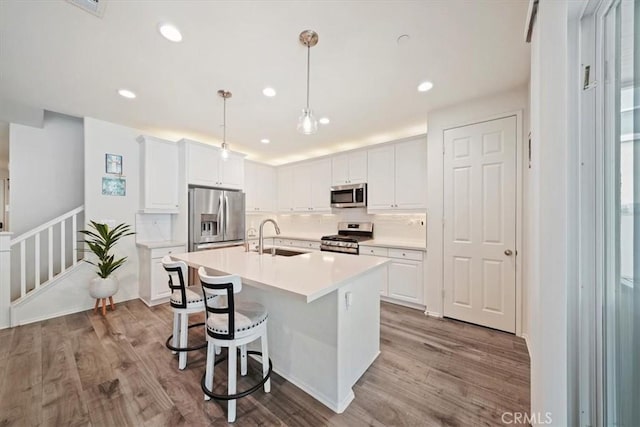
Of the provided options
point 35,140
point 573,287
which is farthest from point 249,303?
point 35,140

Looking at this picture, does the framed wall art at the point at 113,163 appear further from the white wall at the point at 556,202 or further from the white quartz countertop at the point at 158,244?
the white wall at the point at 556,202

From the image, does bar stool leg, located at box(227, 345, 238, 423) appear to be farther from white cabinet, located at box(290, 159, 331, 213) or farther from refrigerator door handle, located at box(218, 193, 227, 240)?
white cabinet, located at box(290, 159, 331, 213)

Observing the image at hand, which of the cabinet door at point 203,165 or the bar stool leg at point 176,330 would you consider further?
the cabinet door at point 203,165

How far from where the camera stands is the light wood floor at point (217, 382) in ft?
4.93

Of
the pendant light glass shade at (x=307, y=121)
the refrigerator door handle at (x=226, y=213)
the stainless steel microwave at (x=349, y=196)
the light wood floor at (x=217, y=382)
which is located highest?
the pendant light glass shade at (x=307, y=121)

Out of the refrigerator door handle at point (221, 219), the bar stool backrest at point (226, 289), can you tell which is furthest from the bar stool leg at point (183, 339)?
the refrigerator door handle at point (221, 219)

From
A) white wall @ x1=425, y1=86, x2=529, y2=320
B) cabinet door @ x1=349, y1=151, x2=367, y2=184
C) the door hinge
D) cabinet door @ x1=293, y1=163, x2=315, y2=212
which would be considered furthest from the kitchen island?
cabinet door @ x1=293, y1=163, x2=315, y2=212

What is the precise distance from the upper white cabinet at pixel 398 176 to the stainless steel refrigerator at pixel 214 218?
2460mm

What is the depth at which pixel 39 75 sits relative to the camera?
230cm

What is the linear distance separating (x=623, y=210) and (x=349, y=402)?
71.6 inches

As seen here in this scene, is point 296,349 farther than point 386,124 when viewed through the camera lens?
No

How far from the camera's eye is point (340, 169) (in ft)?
14.3

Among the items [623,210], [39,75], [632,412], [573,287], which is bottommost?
[632,412]

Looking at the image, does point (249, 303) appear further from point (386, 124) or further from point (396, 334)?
point (386, 124)
